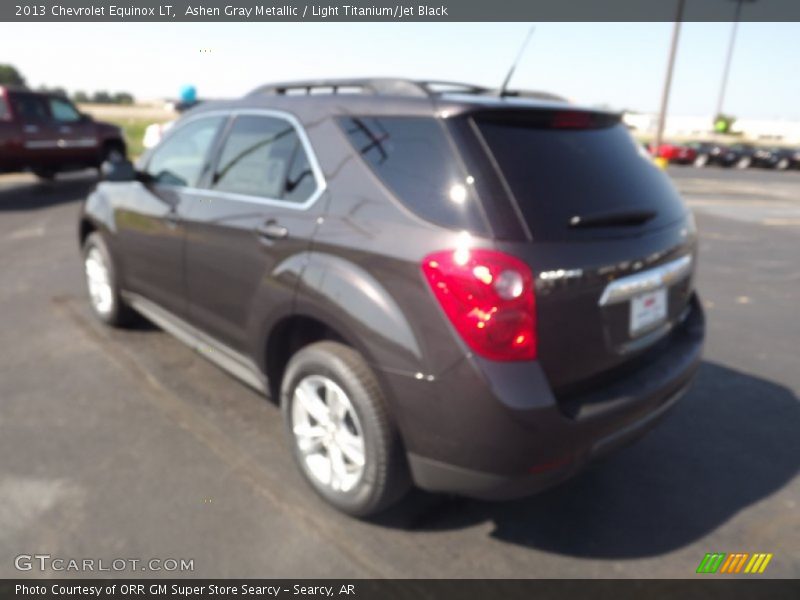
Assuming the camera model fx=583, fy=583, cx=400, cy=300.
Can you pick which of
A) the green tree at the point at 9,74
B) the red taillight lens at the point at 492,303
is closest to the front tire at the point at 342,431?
the red taillight lens at the point at 492,303

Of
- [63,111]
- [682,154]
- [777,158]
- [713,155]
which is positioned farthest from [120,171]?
[777,158]

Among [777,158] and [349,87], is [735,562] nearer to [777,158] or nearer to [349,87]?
[349,87]

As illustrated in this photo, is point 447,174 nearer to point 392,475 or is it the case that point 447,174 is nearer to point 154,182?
point 392,475

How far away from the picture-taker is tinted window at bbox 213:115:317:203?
2.66m

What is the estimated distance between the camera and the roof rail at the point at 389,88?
2496mm

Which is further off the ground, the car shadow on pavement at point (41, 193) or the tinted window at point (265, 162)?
the tinted window at point (265, 162)

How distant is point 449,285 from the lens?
2.00m

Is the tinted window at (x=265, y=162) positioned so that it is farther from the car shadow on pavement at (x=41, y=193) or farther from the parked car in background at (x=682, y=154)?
the parked car in background at (x=682, y=154)

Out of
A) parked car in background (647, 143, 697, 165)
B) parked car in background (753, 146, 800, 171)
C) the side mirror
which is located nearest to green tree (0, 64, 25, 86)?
parked car in background (647, 143, 697, 165)

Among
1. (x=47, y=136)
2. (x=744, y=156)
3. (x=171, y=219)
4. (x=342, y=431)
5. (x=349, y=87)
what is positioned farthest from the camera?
(x=744, y=156)

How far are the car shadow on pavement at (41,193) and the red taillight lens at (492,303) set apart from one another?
10.9 metres

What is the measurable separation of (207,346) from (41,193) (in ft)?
37.7

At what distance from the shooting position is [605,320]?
2.17m

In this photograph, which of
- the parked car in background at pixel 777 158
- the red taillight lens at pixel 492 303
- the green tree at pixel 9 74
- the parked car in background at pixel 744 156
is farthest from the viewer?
the green tree at pixel 9 74
